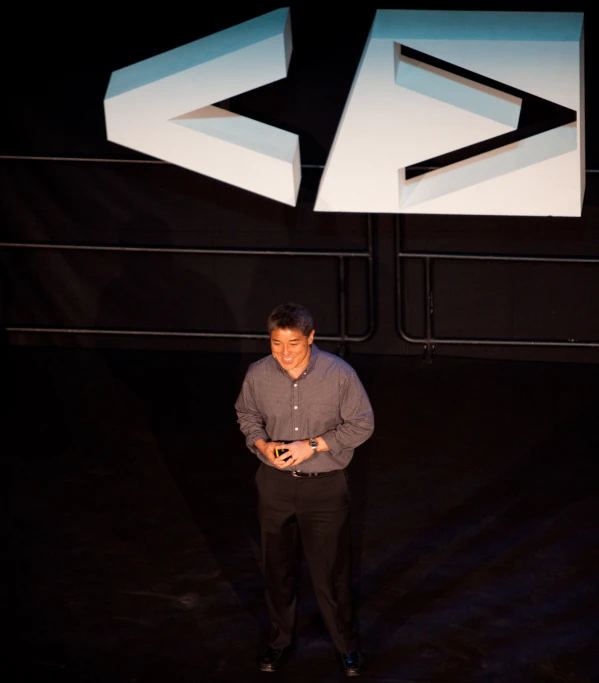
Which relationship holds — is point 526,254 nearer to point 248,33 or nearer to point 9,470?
point 248,33

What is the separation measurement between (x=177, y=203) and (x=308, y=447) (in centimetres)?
358

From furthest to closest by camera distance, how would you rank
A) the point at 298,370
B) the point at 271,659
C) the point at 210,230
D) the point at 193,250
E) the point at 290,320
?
1. the point at 210,230
2. the point at 193,250
3. the point at 271,659
4. the point at 298,370
5. the point at 290,320

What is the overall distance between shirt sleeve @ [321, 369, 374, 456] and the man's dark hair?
9.0 inches

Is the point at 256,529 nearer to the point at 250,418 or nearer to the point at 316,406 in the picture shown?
the point at 250,418

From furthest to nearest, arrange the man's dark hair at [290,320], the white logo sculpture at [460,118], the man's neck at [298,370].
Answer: the white logo sculpture at [460,118], the man's neck at [298,370], the man's dark hair at [290,320]

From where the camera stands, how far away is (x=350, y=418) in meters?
3.13

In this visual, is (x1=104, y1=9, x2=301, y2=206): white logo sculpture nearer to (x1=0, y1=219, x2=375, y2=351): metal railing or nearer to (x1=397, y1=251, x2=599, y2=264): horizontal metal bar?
(x1=0, y1=219, x2=375, y2=351): metal railing

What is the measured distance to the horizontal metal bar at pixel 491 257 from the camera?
6.03m

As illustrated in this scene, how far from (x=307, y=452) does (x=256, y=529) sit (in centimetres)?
139

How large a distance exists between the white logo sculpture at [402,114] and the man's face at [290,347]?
2.79 m

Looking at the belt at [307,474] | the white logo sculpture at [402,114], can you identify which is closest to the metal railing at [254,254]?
the white logo sculpture at [402,114]

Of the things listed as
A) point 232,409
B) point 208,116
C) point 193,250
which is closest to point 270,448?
point 232,409

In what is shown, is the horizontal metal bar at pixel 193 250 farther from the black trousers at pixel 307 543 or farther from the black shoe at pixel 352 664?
the black shoe at pixel 352 664

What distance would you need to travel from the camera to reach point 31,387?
19.5 feet
